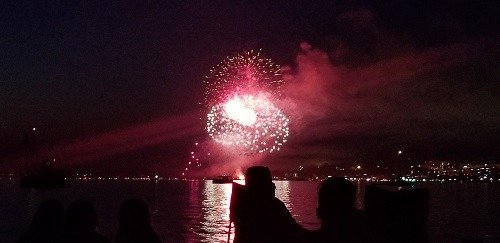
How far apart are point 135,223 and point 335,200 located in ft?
9.36

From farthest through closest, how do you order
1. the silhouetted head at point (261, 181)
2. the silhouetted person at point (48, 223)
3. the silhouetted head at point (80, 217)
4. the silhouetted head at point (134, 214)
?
the silhouetted person at point (48, 223) → the silhouetted head at point (80, 217) → the silhouetted head at point (134, 214) → the silhouetted head at point (261, 181)

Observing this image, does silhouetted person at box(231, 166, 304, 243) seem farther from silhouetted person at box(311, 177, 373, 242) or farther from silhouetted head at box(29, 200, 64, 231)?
silhouetted head at box(29, 200, 64, 231)

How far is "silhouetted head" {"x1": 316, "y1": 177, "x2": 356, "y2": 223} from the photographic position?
4.68m

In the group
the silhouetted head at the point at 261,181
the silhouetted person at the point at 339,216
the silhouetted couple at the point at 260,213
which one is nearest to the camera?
the silhouetted person at the point at 339,216

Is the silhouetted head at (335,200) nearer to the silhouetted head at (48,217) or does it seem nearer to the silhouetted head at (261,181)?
the silhouetted head at (261,181)


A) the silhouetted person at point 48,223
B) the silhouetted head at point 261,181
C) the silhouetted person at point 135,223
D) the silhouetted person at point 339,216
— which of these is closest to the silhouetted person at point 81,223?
the silhouetted person at point 48,223

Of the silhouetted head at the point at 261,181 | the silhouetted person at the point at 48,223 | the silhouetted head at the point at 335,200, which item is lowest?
the silhouetted person at the point at 48,223

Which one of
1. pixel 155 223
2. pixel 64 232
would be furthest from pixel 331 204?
pixel 155 223

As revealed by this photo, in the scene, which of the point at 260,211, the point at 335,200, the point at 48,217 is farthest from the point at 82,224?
the point at 335,200

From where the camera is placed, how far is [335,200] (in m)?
4.68

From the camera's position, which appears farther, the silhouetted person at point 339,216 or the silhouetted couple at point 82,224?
the silhouetted couple at point 82,224

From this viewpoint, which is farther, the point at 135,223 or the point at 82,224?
the point at 82,224

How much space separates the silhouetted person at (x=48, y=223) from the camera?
286 inches

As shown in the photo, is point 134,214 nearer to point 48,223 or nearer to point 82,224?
point 82,224
